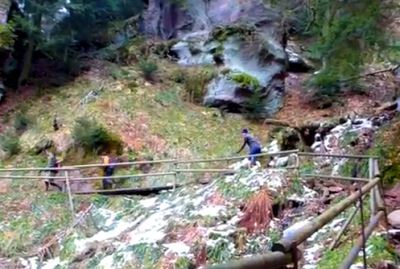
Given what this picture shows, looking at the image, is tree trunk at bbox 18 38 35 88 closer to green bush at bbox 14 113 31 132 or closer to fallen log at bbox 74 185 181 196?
green bush at bbox 14 113 31 132

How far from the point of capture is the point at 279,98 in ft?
58.9

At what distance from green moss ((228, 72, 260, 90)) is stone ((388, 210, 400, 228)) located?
11.2m

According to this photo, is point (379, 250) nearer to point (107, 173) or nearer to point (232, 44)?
point (107, 173)

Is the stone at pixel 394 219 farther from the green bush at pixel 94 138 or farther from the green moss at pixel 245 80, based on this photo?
the green moss at pixel 245 80

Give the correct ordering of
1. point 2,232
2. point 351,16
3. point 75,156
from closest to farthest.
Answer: point 351,16, point 2,232, point 75,156

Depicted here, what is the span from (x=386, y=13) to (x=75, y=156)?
28.2ft

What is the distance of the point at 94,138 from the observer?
1448cm

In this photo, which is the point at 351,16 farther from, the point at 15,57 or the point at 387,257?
the point at 15,57

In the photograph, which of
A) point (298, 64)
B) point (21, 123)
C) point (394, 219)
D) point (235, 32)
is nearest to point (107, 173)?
point (21, 123)

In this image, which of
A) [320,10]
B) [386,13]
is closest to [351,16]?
[386,13]

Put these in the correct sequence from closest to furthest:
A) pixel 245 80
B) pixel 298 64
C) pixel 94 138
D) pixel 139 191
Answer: pixel 139 191, pixel 94 138, pixel 245 80, pixel 298 64

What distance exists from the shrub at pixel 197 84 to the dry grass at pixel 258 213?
9.32 m

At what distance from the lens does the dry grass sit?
27.0 feet

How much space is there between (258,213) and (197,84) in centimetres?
996
